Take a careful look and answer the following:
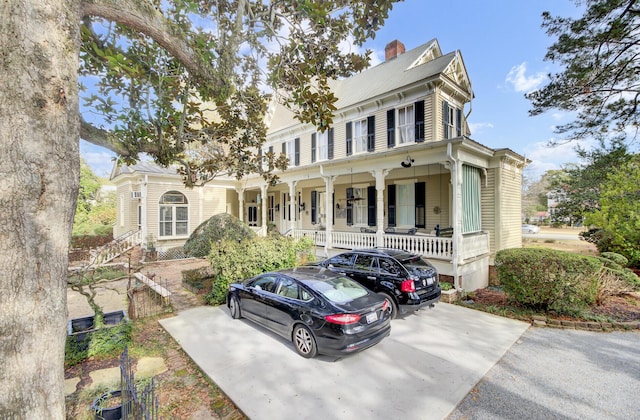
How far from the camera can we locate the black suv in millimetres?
6555

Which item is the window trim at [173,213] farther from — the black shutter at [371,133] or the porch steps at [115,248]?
the black shutter at [371,133]

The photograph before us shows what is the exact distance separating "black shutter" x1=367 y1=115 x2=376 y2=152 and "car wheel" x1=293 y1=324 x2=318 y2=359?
10182mm

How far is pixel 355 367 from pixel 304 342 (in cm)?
98

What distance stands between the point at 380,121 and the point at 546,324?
988cm

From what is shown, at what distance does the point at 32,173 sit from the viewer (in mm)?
1925

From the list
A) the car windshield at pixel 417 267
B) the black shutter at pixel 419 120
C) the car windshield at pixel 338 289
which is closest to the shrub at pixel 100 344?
the car windshield at pixel 338 289

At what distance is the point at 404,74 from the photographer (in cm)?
1356

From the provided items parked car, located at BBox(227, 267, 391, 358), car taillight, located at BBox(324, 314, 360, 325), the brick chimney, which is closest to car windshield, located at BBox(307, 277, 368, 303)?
parked car, located at BBox(227, 267, 391, 358)

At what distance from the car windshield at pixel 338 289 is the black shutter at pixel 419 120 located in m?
8.57

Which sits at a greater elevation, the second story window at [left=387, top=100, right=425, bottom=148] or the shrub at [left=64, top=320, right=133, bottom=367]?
the second story window at [left=387, top=100, right=425, bottom=148]

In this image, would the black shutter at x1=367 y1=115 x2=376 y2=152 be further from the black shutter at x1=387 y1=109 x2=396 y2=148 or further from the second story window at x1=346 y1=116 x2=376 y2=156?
the black shutter at x1=387 y1=109 x2=396 y2=148

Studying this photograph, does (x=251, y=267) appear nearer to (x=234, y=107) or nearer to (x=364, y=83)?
(x=234, y=107)

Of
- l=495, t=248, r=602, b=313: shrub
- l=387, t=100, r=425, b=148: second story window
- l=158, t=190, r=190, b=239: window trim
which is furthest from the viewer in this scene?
l=158, t=190, r=190, b=239: window trim

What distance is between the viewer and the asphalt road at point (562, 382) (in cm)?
370
